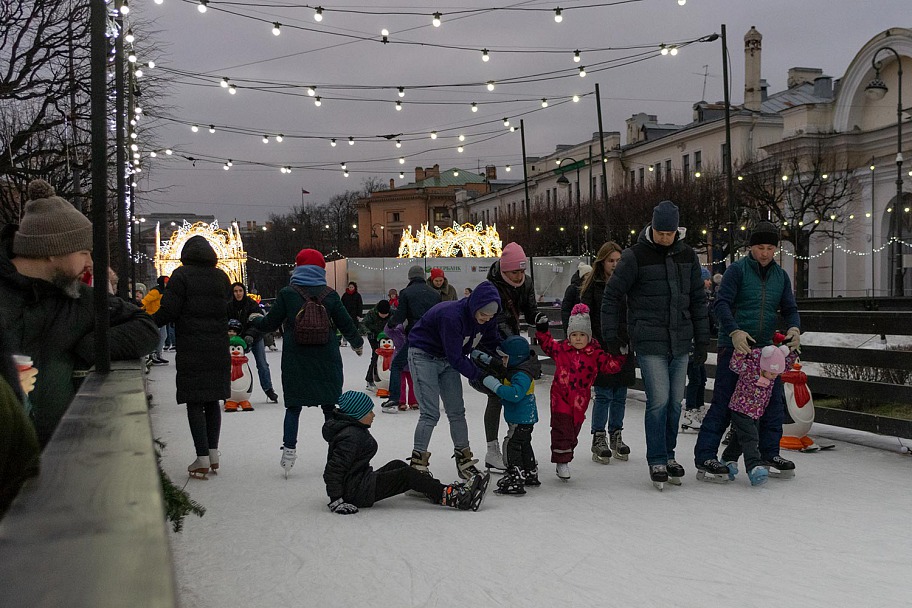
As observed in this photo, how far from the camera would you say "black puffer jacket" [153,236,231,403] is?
652 cm

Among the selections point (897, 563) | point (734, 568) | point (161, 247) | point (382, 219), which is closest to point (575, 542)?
point (734, 568)

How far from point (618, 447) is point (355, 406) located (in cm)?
272

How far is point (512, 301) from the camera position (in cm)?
669

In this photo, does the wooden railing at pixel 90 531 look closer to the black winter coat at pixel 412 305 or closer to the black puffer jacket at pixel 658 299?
the black puffer jacket at pixel 658 299

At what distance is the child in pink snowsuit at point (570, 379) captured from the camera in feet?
20.5

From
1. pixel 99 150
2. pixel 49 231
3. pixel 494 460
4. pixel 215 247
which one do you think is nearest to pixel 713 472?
pixel 494 460

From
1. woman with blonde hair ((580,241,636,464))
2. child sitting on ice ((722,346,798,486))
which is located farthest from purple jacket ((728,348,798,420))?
woman with blonde hair ((580,241,636,464))

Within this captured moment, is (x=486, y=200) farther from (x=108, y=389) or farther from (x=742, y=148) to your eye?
(x=108, y=389)

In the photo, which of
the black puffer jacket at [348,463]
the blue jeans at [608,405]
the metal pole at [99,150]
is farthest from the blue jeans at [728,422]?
the metal pole at [99,150]

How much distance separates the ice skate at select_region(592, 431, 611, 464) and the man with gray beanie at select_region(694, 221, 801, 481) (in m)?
0.88

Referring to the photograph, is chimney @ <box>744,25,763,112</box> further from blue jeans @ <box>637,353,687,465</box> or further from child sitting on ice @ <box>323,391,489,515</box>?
child sitting on ice @ <box>323,391,489,515</box>

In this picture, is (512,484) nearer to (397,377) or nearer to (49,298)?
(49,298)

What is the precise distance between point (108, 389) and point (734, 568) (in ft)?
9.86

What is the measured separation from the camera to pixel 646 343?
20.2 ft
